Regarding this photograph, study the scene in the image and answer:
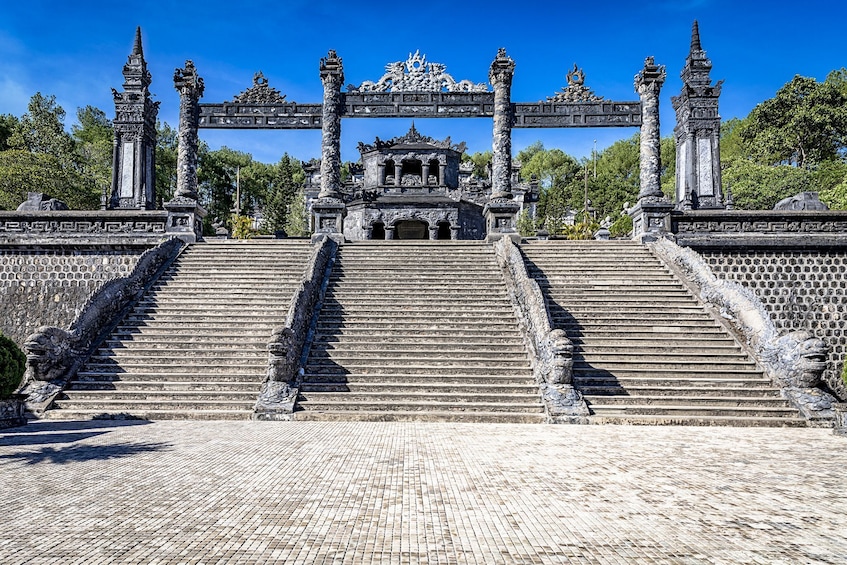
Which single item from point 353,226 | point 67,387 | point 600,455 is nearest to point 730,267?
point 600,455

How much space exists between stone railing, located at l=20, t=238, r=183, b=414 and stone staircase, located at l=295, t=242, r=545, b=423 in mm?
4687

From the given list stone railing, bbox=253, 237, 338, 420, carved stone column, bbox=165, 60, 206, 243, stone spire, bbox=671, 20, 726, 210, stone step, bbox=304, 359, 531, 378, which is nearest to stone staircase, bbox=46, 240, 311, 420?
stone railing, bbox=253, 237, 338, 420

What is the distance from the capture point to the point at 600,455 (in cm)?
712

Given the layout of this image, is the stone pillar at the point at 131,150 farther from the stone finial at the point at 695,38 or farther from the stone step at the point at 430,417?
the stone finial at the point at 695,38

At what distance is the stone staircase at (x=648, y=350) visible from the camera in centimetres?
993

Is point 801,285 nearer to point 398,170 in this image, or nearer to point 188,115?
point 188,115

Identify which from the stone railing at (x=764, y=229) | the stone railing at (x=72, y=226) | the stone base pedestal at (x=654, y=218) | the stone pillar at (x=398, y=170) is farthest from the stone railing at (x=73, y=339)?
the stone pillar at (x=398, y=170)

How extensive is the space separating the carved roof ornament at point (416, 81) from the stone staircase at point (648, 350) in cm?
857

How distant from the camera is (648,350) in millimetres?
11781

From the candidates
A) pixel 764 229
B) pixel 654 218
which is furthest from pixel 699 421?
pixel 764 229

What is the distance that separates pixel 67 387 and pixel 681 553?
10947 mm

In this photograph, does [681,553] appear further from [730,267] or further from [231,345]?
[730,267]

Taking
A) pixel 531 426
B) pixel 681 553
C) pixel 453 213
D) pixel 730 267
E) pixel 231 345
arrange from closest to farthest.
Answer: pixel 681 553, pixel 531 426, pixel 231 345, pixel 730 267, pixel 453 213

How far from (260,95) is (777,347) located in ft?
61.7
